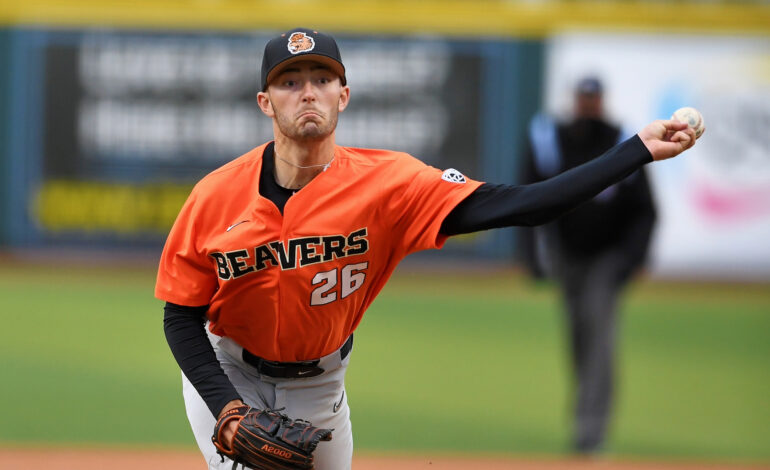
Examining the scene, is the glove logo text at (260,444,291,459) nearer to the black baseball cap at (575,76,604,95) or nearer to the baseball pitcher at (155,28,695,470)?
the baseball pitcher at (155,28,695,470)

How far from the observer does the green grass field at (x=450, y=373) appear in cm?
704

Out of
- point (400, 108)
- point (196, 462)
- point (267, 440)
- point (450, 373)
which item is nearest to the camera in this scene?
point (267, 440)

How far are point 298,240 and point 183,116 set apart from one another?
1226cm

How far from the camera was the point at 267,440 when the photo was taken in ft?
10.7

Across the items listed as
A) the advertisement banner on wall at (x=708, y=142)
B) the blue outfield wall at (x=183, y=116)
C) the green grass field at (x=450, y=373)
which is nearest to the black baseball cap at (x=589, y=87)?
the green grass field at (x=450, y=373)

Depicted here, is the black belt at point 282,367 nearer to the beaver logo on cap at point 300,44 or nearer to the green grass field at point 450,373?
the beaver logo on cap at point 300,44

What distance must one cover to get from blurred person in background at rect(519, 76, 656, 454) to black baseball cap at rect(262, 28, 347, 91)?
131 inches

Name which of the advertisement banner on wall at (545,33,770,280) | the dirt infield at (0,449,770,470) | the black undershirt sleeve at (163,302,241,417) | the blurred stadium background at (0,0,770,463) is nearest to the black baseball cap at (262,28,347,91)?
the black undershirt sleeve at (163,302,241,417)

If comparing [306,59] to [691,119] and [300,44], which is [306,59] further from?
[691,119]

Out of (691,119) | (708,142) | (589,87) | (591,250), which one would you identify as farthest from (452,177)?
(708,142)

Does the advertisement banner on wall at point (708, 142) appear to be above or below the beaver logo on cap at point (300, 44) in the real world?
below

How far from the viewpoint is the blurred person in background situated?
6598 mm

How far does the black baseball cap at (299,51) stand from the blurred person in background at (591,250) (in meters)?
3.32

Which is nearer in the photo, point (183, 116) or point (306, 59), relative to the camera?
point (306, 59)
